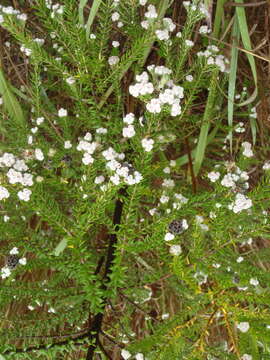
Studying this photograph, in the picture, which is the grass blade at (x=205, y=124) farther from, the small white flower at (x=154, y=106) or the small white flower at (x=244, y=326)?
the small white flower at (x=244, y=326)

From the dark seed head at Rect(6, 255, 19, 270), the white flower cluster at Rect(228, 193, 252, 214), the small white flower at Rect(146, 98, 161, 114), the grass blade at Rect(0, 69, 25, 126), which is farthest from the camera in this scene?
the grass blade at Rect(0, 69, 25, 126)

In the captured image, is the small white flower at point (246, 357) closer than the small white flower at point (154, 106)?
No

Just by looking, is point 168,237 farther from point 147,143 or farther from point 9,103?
point 9,103

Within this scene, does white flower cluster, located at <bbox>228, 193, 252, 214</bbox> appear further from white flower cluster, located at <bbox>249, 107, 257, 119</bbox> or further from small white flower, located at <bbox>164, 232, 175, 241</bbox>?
white flower cluster, located at <bbox>249, 107, 257, 119</bbox>

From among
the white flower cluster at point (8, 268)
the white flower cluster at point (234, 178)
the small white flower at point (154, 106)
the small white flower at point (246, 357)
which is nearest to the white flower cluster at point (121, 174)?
the small white flower at point (154, 106)

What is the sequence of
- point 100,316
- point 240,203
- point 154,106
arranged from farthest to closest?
point 100,316 → point 240,203 → point 154,106

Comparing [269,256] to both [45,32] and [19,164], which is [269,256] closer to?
[19,164]

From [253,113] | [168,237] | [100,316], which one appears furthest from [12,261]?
[253,113]

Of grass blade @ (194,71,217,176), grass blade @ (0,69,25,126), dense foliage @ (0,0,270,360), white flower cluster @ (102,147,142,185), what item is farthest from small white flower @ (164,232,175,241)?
grass blade @ (0,69,25,126)

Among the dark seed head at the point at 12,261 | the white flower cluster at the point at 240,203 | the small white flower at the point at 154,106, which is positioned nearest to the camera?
the small white flower at the point at 154,106
